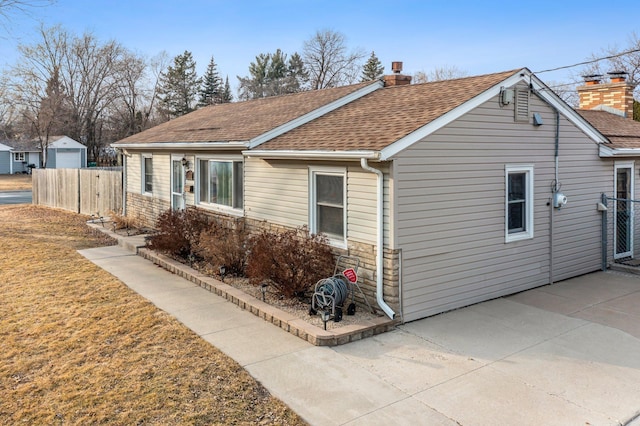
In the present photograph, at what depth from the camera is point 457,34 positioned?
1948 cm

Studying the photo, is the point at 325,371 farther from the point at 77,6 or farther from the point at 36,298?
the point at 77,6

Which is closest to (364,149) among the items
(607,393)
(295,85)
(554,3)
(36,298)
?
(607,393)

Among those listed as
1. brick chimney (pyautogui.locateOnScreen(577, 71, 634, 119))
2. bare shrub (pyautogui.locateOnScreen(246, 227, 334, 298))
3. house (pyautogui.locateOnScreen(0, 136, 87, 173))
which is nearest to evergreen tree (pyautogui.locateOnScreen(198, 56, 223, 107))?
house (pyautogui.locateOnScreen(0, 136, 87, 173))

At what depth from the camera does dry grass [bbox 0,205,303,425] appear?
13.9ft

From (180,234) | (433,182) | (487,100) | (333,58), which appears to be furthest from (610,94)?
(333,58)

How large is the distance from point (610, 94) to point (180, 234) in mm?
13289

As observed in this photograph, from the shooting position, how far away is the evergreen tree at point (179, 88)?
51.2 m

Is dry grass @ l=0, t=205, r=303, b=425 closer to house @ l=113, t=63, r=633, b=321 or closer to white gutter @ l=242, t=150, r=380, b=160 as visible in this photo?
house @ l=113, t=63, r=633, b=321

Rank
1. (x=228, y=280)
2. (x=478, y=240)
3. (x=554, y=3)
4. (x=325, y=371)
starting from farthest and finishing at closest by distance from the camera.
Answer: (x=554, y=3)
(x=228, y=280)
(x=478, y=240)
(x=325, y=371)

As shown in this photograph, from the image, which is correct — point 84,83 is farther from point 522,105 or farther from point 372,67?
point 522,105

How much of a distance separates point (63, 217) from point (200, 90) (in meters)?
39.0

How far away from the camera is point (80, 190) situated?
1864 cm

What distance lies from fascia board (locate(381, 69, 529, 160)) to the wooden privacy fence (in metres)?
12.5

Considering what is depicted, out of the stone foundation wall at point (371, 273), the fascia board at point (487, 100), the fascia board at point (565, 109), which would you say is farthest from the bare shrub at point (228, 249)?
the fascia board at point (565, 109)
